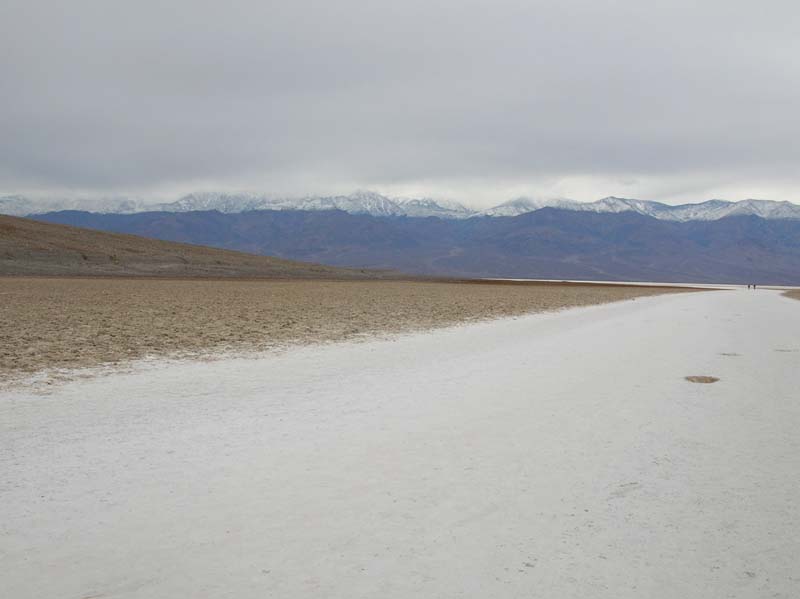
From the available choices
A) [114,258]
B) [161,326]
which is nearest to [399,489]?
[161,326]

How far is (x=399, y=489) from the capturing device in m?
5.65

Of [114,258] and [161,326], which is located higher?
[114,258]

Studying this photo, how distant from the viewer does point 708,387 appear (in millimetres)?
10867

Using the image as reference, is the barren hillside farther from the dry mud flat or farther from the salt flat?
the salt flat

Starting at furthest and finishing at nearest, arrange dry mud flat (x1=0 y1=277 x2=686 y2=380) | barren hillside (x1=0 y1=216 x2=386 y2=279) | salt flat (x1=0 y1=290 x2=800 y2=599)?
barren hillside (x1=0 y1=216 x2=386 y2=279) < dry mud flat (x1=0 y1=277 x2=686 y2=380) < salt flat (x1=0 y1=290 x2=800 y2=599)

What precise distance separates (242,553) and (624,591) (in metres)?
2.66

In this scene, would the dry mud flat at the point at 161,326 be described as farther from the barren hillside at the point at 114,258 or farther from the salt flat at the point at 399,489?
the barren hillside at the point at 114,258

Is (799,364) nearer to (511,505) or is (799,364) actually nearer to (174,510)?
(511,505)

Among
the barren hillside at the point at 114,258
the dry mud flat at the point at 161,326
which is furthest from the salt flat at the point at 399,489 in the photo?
the barren hillside at the point at 114,258

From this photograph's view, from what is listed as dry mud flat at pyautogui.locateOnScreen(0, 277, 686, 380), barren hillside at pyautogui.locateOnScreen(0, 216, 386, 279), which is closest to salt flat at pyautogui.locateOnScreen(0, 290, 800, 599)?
dry mud flat at pyautogui.locateOnScreen(0, 277, 686, 380)

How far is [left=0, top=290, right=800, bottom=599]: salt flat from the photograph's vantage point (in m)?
4.16

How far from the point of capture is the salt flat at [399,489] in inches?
164

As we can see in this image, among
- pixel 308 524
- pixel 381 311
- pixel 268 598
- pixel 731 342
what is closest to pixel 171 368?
pixel 308 524

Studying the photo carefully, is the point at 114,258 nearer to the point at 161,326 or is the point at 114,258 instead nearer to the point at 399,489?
the point at 161,326
